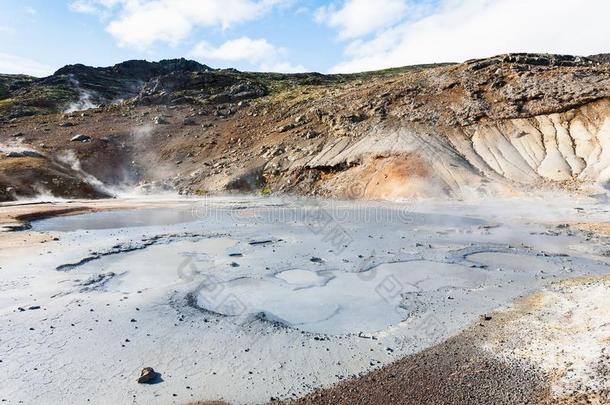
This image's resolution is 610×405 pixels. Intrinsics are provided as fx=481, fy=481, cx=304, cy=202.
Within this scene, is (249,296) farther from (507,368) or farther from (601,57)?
(601,57)

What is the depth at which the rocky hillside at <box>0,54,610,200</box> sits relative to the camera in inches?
1259

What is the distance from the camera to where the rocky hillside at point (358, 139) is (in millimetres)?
31984

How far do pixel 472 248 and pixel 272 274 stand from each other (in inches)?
280

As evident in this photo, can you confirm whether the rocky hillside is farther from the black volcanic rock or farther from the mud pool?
the black volcanic rock

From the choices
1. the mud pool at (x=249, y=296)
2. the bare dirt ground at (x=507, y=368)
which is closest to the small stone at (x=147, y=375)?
the mud pool at (x=249, y=296)

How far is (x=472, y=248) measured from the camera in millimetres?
15977

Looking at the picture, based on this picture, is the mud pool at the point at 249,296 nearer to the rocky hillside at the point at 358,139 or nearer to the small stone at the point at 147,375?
the small stone at the point at 147,375

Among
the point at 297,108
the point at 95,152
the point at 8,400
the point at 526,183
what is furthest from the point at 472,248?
the point at 95,152

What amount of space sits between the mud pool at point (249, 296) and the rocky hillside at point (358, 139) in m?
11.0

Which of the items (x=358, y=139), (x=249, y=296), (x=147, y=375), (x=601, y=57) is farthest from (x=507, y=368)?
(x=601, y=57)

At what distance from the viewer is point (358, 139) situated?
38219 mm

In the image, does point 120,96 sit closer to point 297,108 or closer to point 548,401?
point 297,108

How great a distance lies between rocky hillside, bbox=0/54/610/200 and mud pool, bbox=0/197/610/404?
→ 11015 millimetres

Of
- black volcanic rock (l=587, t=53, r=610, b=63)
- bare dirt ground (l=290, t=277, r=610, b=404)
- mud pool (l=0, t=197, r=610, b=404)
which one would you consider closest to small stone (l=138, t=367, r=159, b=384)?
mud pool (l=0, t=197, r=610, b=404)
